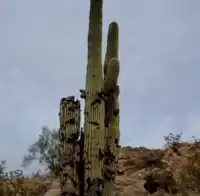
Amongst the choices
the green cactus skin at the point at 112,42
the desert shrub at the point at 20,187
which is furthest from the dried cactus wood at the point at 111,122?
the desert shrub at the point at 20,187

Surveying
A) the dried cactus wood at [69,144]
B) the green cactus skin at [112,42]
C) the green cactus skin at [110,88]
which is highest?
the green cactus skin at [112,42]

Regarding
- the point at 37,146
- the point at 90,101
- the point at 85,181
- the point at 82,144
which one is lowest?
the point at 85,181

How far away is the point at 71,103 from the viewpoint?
377 inches

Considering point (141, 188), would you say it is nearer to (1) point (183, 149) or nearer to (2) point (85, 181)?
(1) point (183, 149)

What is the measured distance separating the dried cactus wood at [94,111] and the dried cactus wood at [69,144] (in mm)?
205

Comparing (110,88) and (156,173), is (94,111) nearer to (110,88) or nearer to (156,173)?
(110,88)

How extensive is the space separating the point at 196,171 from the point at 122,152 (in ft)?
18.0

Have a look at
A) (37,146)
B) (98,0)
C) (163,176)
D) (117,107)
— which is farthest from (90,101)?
(37,146)

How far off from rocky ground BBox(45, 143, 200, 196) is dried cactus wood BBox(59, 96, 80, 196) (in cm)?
339

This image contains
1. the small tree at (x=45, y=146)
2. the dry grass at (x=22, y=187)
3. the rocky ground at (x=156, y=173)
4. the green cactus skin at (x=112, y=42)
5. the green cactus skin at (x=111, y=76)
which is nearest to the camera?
the green cactus skin at (x=111, y=76)

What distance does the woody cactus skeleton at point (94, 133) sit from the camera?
9211 mm

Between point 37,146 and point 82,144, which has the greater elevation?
point 37,146

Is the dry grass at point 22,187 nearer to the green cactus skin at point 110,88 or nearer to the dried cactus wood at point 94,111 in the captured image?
the green cactus skin at point 110,88

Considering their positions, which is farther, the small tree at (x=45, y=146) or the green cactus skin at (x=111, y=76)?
the small tree at (x=45, y=146)
